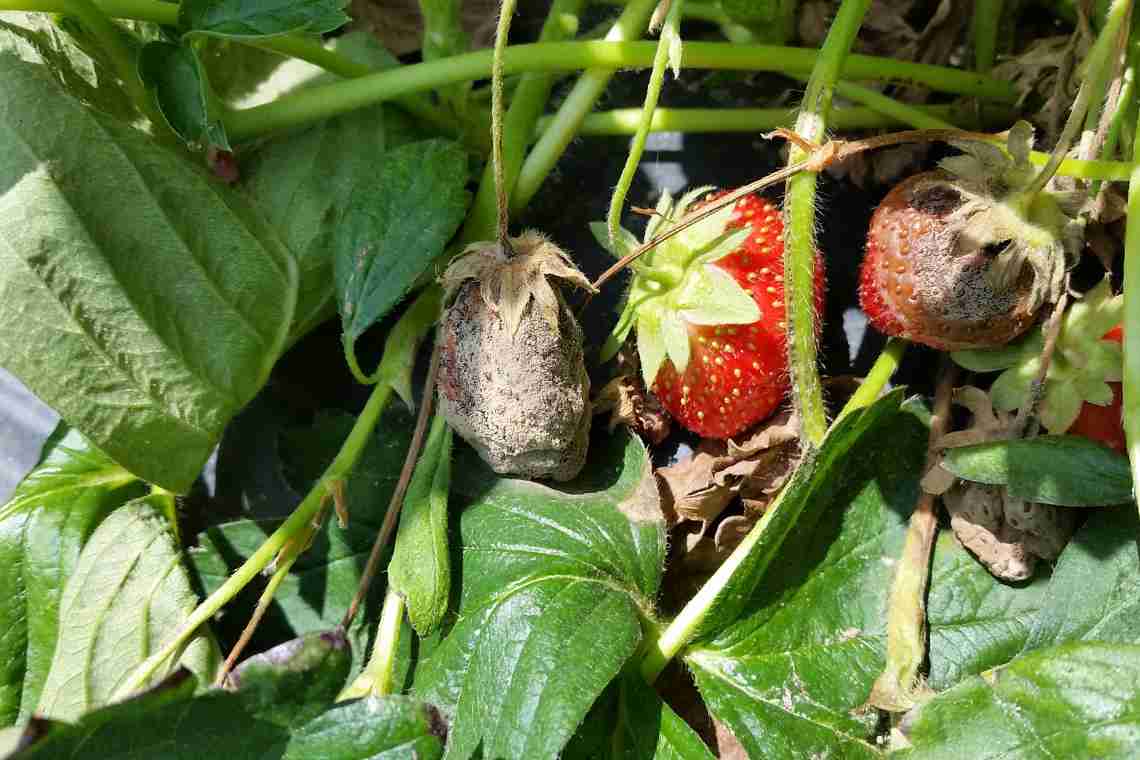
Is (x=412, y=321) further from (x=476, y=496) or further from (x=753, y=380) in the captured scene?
(x=753, y=380)

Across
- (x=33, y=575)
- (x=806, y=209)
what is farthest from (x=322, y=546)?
(x=806, y=209)

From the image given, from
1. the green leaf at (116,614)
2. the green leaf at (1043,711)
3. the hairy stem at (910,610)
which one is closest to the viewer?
the green leaf at (1043,711)

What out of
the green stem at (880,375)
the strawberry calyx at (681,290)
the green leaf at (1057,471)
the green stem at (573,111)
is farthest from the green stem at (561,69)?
the green leaf at (1057,471)

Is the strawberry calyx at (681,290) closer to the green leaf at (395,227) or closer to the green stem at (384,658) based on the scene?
the green leaf at (395,227)

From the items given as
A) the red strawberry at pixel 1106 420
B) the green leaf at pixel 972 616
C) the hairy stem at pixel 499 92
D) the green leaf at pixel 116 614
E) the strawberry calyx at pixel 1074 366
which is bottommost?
the green leaf at pixel 972 616

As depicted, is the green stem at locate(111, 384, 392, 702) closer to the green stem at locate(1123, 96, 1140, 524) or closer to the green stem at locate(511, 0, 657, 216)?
the green stem at locate(511, 0, 657, 216)

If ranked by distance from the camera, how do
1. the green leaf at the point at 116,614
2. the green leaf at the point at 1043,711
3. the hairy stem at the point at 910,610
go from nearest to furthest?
the green leaf at the point at 1043,711
the hairy stem at the point at 910,610
the green leaf at the point at 116,614

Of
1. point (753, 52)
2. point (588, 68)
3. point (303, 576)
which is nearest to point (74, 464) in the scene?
point (303, 576)
